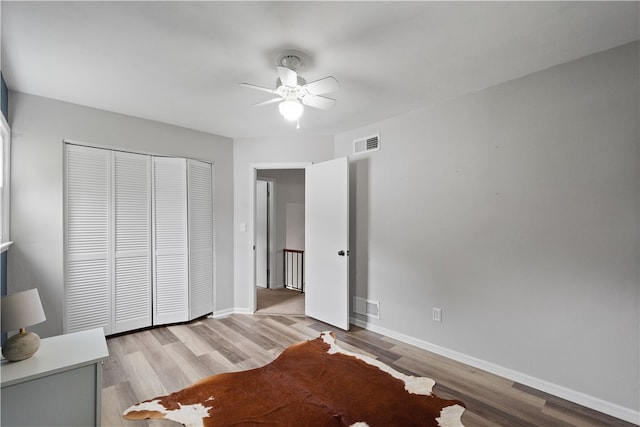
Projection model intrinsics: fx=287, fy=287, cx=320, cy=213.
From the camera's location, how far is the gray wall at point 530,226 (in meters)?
1.97

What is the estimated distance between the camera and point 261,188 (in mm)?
5699

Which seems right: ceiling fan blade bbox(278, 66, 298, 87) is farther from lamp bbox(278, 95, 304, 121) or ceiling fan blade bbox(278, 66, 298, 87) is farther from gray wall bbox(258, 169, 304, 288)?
gray wall bbox(258, 169, 304, 288)

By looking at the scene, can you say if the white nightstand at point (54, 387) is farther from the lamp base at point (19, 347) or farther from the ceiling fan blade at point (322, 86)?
the ceiling fan blade at point (322, 86)

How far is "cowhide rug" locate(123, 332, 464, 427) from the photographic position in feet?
6.21

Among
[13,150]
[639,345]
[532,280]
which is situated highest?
[13,150]

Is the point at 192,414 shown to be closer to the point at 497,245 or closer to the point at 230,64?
the point at 230,64

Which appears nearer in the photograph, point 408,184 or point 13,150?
point 13,150

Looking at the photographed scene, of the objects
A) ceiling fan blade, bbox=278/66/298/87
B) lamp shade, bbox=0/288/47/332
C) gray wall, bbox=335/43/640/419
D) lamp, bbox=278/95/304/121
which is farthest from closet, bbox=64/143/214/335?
gray wall, bbox=335/43/640/419

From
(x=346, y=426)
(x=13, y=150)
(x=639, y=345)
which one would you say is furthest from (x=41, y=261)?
(x=639, y=345)

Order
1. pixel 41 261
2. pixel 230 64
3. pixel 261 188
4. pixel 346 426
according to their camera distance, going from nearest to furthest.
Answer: pixel 346 426 → pixel 230 64 → pixel 41 261 → pixel 261 188

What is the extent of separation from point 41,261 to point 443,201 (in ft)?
12.9

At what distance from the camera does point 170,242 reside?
3596 mm

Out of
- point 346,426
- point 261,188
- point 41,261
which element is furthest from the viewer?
point 261,188

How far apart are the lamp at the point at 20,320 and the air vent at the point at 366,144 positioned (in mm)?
3200
